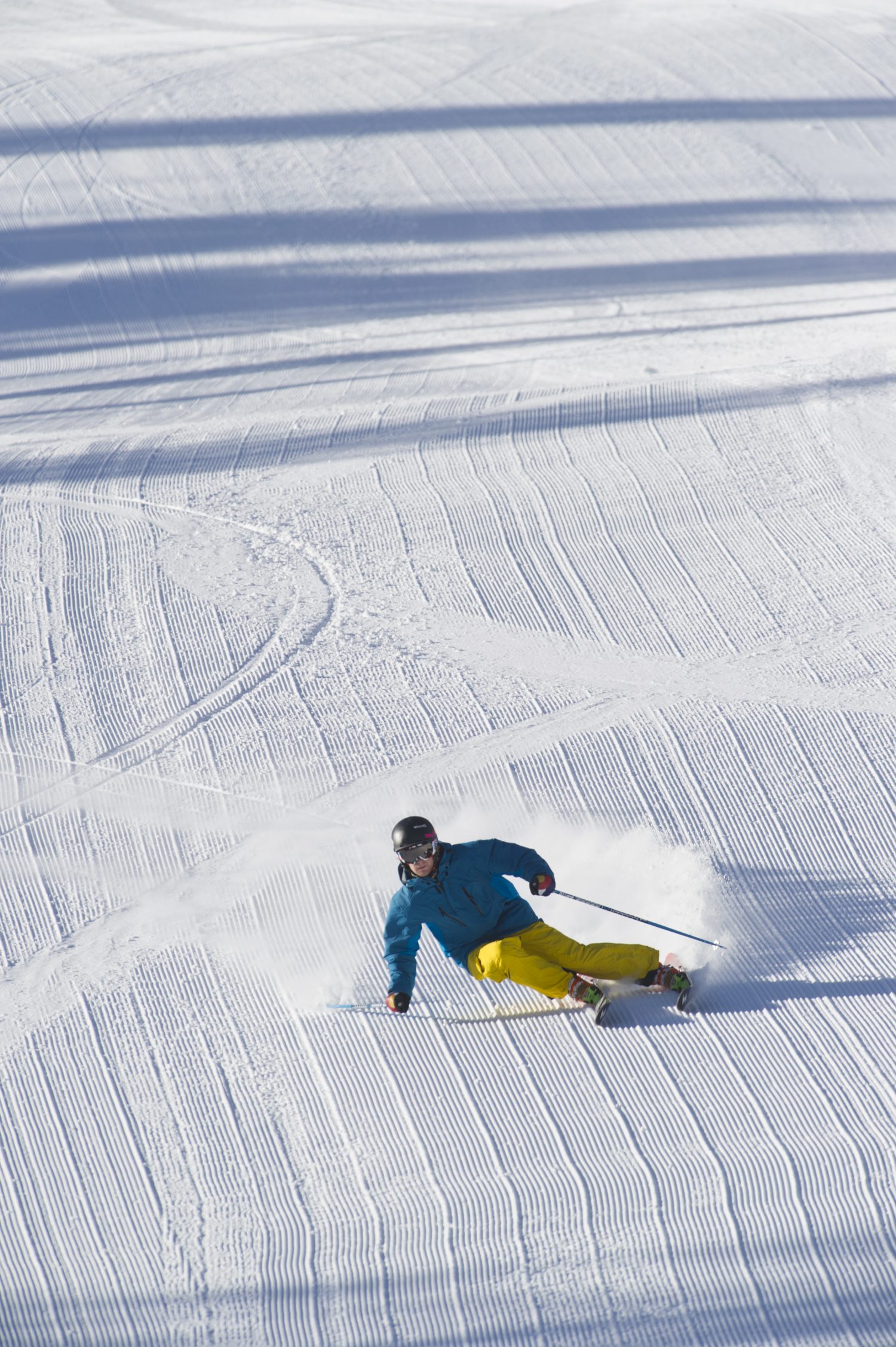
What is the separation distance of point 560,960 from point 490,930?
0.79 feet

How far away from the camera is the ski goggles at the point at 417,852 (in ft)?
12.5

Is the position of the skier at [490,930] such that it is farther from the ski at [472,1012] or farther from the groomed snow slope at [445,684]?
the groomed snow slope at [445,684]

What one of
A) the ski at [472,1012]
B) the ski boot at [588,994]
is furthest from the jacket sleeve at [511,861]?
the ski at [472,1012]

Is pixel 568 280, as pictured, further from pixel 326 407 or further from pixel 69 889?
pixel 69 889

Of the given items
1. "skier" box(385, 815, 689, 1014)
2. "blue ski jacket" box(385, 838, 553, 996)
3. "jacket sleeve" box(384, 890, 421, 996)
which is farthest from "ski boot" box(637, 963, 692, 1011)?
"jacket sleeve" box(384, 890, 421, 996)

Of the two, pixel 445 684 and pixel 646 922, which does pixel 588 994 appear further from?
pixel 445 684

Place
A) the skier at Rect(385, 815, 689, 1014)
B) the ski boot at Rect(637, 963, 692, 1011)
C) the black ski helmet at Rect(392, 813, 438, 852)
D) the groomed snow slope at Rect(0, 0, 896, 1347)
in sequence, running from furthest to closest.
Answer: the ski boot at Rect(637, 963, 692, 1011) < the skier at Rect(385, 815, 689, 1014) < the black ski helmet at Rect(392, 813, 438, 852) < the groomed snow slope at Rect(0, 0, 896, 1347)

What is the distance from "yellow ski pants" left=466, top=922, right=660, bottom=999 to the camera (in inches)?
157

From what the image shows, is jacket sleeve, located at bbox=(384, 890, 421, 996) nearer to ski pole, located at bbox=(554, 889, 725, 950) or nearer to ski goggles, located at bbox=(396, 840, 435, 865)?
ski goggles, located at bbox=(396, 840, 435, 865)

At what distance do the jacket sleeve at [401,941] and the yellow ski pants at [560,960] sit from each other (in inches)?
8.8

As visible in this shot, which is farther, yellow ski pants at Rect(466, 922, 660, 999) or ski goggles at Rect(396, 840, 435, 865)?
yellow ski pants at Rect(466, 922, 660, 999)

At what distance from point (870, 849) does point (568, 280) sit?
591cm

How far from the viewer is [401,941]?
12.9ft

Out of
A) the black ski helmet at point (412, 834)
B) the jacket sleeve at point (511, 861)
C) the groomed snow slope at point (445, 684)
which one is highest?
the black ski helmet at point (412, 834)
